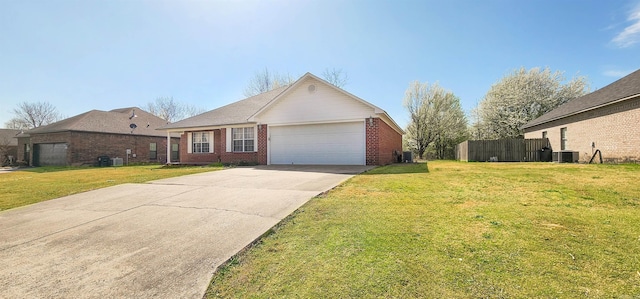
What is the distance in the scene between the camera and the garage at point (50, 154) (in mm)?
22219

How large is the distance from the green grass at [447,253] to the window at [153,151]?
27026 mm

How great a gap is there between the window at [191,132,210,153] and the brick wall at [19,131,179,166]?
33.1 feet

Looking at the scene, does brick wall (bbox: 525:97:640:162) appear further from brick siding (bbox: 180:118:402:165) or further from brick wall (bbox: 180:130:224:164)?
brick wall (bbox: 180:130:224:164)

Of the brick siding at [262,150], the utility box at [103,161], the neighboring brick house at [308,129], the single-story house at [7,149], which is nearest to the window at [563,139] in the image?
the brick siding at [262,150]

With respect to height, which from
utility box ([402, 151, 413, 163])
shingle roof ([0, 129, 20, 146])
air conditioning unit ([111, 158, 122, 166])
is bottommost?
air conditioning unit ([111, 158, 122, 166])

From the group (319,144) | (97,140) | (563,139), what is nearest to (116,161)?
(97,140)

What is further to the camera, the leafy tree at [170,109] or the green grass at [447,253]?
the leafy tree at [170,109]

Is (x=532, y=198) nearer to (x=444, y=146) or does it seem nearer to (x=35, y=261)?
(x=35, y=261)

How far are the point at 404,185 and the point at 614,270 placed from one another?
4.43m

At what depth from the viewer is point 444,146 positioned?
3072cm

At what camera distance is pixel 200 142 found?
1800 centimetres

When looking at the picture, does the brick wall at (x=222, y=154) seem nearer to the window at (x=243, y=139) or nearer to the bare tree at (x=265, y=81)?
the window at (x=243, y=139)

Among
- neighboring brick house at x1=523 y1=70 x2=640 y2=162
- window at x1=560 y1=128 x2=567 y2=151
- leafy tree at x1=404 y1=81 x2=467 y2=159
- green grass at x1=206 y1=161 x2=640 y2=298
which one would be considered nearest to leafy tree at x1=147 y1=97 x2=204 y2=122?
leafy tree at x1=404 y1=81 x2=467 y2=159

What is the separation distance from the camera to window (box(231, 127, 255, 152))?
1589 cm
